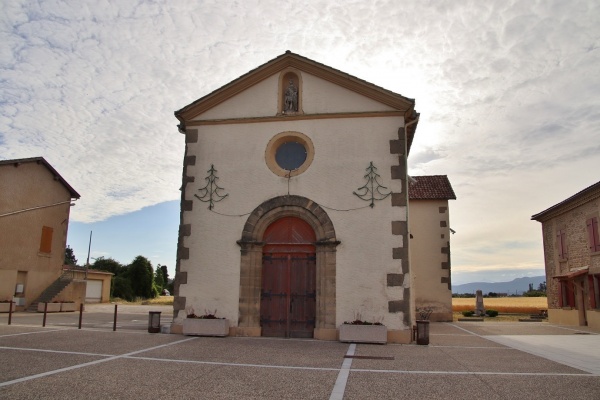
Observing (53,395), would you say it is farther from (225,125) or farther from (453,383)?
(225,125)

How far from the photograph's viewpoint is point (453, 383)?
Result: 6.74m

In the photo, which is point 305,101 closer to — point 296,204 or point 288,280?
point 296,204

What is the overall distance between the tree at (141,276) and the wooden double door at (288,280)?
34186mm

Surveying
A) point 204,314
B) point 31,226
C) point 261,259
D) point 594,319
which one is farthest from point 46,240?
point 594,319

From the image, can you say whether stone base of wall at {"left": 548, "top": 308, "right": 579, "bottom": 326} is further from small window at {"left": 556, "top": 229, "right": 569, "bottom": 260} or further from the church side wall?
the church side wall

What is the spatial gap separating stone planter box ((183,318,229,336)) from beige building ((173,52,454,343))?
355 mm

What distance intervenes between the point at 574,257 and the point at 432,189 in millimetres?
6590

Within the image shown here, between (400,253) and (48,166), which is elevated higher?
(48,166)

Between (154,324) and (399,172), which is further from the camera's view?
(154,324)

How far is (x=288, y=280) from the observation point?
12344 millimetres

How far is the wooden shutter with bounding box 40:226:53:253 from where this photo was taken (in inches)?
938

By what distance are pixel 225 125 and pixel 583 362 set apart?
10138 millimetres

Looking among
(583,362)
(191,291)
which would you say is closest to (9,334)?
(191,291)

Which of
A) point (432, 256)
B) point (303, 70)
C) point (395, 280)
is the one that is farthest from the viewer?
point (432, 256)
